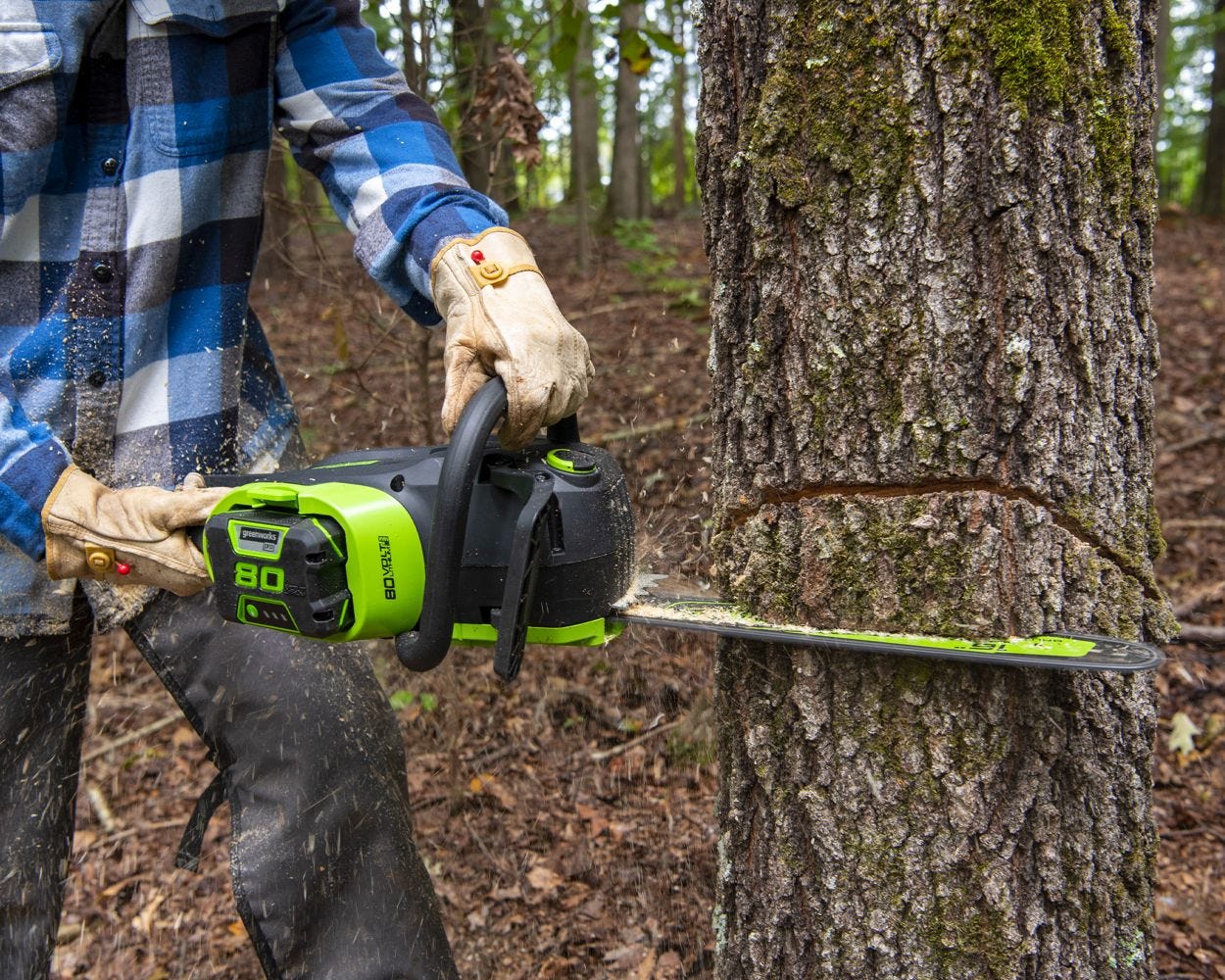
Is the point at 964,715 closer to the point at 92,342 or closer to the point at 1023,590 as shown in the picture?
the point at 1023,590

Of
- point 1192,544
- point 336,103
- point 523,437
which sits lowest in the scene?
point 1192,544

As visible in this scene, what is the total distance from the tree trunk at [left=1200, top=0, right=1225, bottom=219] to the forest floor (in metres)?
11.6

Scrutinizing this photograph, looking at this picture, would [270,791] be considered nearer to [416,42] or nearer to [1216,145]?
[416,42]

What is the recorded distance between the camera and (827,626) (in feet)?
5.20

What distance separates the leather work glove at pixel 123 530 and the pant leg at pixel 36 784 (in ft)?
0.75

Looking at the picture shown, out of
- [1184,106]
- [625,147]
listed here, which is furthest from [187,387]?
[1184,106]

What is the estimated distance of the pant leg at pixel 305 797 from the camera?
181 centimetres

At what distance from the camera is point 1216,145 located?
547 inches

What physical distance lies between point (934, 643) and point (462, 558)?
76 cm

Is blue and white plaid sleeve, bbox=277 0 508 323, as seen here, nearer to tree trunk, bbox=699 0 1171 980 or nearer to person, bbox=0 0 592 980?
person, bbox=0 0 592 980

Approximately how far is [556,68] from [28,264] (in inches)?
66.4

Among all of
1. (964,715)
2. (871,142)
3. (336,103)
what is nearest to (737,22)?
(871,142)

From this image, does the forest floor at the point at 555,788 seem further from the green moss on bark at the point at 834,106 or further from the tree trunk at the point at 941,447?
the green moss on bark at the point at 834,106

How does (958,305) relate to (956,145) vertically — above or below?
below
